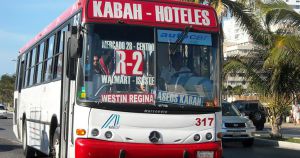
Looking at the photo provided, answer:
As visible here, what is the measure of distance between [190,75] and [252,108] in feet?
94.5

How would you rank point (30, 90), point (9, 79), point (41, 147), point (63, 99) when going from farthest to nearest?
1. point (9, 79)
2. point (30, 90)
3. point (41, 147)
4. point (63, 99)

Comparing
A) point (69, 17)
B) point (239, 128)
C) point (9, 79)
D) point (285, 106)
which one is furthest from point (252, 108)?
point (9, 79)

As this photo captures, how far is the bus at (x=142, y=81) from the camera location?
8.50 m

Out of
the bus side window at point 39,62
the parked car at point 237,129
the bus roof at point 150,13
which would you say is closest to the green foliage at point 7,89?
the parked car at point 237,129

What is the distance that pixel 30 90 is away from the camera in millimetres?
13828

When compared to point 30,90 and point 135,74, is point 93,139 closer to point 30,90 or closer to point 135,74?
point 135,74

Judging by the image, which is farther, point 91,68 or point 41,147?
point 41,147

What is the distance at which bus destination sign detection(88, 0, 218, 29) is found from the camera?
886 cm

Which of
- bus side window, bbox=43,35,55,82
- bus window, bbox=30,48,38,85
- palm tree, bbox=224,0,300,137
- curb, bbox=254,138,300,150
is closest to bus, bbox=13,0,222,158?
bus side window, bbox=43,35,55,82

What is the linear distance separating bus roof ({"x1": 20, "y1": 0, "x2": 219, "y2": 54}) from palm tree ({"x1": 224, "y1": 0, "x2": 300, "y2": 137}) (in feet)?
40.9

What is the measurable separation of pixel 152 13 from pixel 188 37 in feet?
2.40

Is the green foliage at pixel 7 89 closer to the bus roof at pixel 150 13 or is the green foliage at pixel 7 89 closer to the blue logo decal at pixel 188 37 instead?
the bus roof at pixel 150 13

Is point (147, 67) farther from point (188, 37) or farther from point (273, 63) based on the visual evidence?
point (273, 63)

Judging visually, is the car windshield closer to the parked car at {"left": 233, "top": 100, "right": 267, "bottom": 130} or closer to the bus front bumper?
the parked car at {"left": 233, "top": 100, "right": 267, "bottom": 130}
